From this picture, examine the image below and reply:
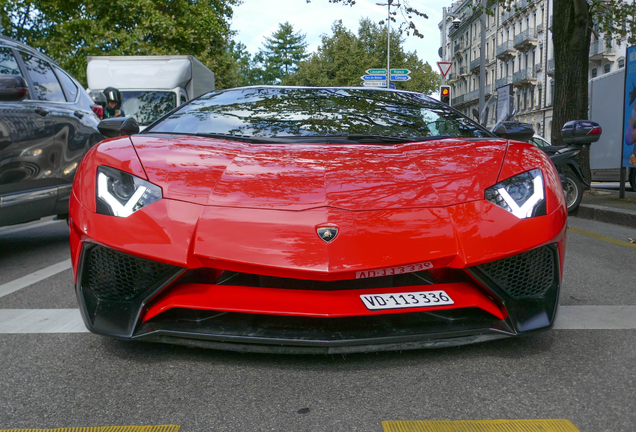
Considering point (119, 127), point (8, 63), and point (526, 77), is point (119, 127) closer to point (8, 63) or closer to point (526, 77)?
point (8, 63)

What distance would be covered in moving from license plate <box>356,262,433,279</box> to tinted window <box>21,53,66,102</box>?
160 inches

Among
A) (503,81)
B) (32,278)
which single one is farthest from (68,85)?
(503,81)

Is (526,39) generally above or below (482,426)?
above

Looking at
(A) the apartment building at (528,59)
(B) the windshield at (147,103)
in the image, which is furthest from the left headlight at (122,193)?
(A) the apartment building at (528,59)

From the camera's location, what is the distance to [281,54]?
8462 centimetres

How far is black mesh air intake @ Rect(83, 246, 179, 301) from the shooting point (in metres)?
2.29

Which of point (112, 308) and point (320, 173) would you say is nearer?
point (112, 308)

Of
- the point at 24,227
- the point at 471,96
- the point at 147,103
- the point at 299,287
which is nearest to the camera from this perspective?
the point at 299,287

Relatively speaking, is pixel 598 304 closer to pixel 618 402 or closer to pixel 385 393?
pixel 618 402

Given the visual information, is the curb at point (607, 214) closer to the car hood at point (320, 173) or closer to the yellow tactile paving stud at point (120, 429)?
the car hood at point (320, 173)

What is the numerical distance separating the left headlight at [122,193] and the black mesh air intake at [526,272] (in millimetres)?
1247

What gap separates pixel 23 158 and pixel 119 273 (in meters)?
2.85

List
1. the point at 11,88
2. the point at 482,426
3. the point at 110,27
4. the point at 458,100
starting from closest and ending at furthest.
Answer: the point at 482,426 → the point at 11,88 → the point at 110,27 → the point at 458,100

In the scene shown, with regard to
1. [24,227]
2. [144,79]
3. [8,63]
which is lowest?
[24,227]
